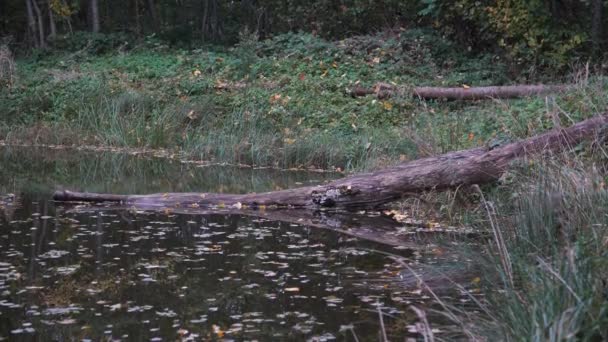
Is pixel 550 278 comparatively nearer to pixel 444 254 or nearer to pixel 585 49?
pixel 444 254

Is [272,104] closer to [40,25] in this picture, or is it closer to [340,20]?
[340,20]

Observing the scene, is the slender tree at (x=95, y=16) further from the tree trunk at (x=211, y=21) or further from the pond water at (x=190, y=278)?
the pond water at (x=190, y=278)

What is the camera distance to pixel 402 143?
13.1 m

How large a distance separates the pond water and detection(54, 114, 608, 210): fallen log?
33 centimetres

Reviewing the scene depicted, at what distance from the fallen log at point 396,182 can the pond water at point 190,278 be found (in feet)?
1.08

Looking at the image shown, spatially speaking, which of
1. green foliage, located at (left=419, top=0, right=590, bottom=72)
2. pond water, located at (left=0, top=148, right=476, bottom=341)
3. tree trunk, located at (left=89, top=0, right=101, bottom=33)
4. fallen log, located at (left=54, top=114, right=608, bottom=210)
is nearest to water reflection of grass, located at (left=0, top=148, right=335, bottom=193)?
fallen log, located at (left=54, top=114, right=608, bottom=210)

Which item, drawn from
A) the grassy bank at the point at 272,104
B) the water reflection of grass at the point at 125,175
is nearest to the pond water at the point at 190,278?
the water reflection of grass at the point at 125,175

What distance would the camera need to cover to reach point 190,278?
703cm

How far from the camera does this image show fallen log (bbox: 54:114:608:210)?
8602mm

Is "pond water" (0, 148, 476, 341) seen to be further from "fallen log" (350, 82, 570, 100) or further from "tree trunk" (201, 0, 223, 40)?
"tree trunk" (201, 0, 223, 40)

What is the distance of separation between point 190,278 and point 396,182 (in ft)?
10.9

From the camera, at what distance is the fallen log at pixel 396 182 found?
8.60 metres

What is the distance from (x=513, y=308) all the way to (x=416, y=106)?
12283mm

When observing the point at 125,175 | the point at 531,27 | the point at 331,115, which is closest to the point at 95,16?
the point at 331,115
